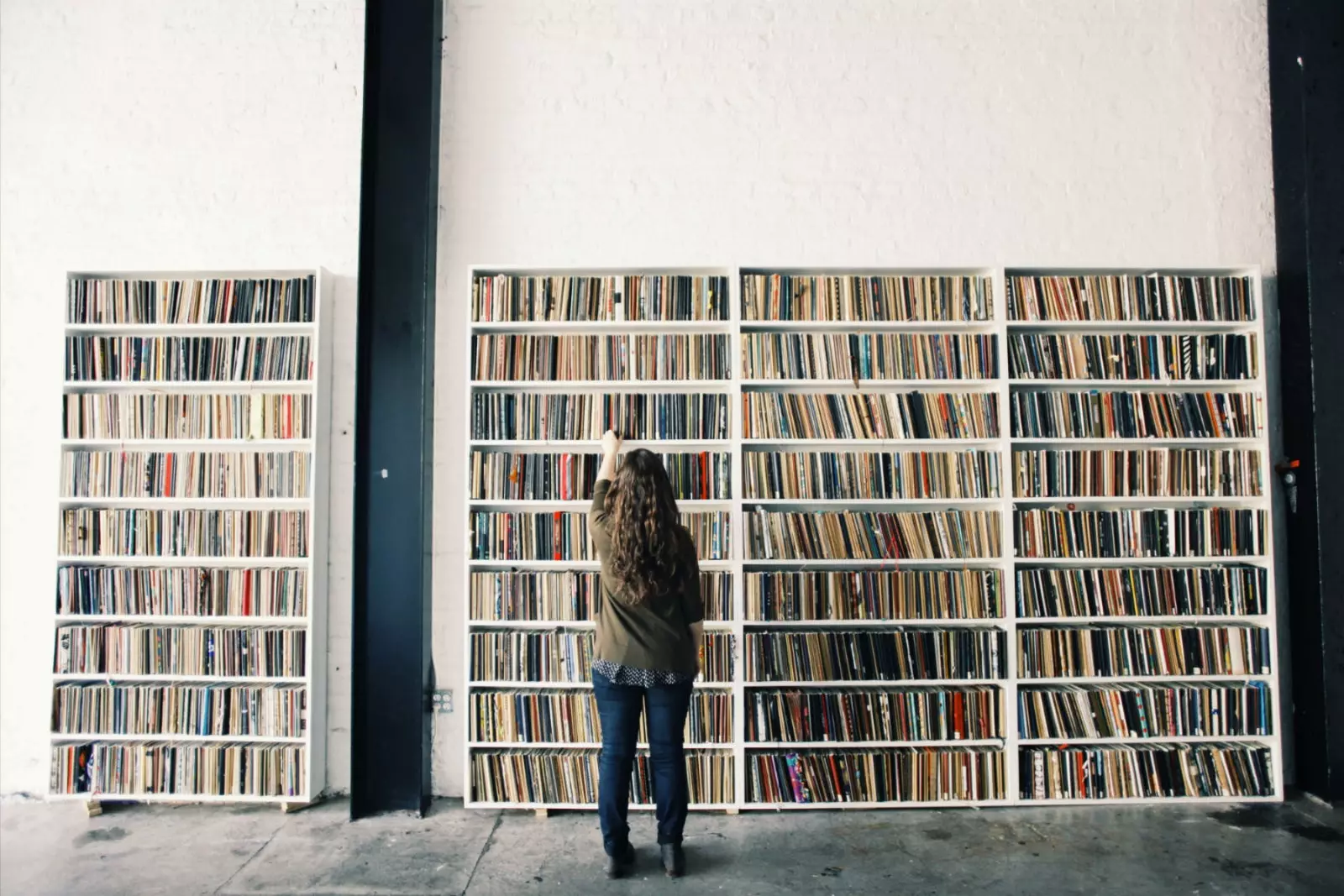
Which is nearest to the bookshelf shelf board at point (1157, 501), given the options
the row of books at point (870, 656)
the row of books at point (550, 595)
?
the row of books at point (870, 656)

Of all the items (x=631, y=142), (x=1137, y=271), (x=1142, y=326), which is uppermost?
(x=631, y=142)

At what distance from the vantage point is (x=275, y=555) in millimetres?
3105

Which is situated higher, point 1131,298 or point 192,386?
point 1131,298

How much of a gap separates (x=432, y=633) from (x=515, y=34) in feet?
9.29

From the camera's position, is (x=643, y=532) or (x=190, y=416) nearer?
(x=643, y=532)

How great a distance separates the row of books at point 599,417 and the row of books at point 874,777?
1418 mm

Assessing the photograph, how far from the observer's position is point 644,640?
2.39 meters

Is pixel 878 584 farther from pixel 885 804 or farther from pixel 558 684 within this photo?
pixel 558 684

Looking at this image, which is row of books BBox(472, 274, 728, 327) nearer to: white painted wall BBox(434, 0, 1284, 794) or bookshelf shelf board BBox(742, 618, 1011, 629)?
white painted wall BBox(434, 0, 1284, 794)

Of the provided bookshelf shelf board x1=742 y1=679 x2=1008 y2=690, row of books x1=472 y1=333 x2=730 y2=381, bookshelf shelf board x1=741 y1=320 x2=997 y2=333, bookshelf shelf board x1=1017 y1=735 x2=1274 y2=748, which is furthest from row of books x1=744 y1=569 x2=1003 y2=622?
bookshelf shelf board x1=741 y1=320 x2=997 y2=333

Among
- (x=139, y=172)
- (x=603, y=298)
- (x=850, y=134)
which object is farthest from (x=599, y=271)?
(x=139, y=172)

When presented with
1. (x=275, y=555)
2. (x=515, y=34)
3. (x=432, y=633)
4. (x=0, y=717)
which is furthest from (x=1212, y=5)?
(x=0, y=717)

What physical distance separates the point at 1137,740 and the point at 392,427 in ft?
11.3

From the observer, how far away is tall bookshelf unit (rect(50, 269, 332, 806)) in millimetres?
3059
